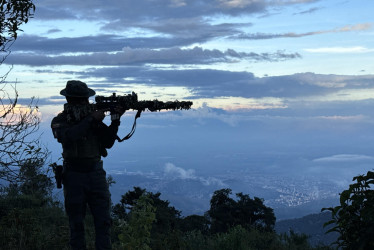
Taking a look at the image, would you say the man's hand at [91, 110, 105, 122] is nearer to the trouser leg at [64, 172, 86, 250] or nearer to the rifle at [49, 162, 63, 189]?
the trouser leg at [64, 172, 86, 250]

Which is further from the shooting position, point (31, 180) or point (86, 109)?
point (31, 180)

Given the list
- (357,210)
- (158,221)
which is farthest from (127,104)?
(158,221)

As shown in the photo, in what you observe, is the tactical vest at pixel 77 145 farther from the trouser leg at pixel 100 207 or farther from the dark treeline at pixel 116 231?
the dark treeline at pixel 116 231

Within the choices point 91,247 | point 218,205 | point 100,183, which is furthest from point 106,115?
point 218,205

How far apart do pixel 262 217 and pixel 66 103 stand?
80.0ft

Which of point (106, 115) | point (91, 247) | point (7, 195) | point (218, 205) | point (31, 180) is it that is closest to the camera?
point (106, 115)

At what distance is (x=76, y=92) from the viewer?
6.54m

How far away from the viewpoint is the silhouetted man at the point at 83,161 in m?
6.55

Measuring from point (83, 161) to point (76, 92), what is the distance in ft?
3.69

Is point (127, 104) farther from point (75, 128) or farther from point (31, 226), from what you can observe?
point (31, 226)

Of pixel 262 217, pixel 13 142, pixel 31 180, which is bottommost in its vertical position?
pixel 262 217

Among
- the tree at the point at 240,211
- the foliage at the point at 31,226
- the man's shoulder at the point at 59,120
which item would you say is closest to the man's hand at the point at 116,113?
the man's shoulder at the point at 59,120

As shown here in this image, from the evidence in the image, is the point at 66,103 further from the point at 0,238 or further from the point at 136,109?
the point at 0,238

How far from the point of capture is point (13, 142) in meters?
9.83
